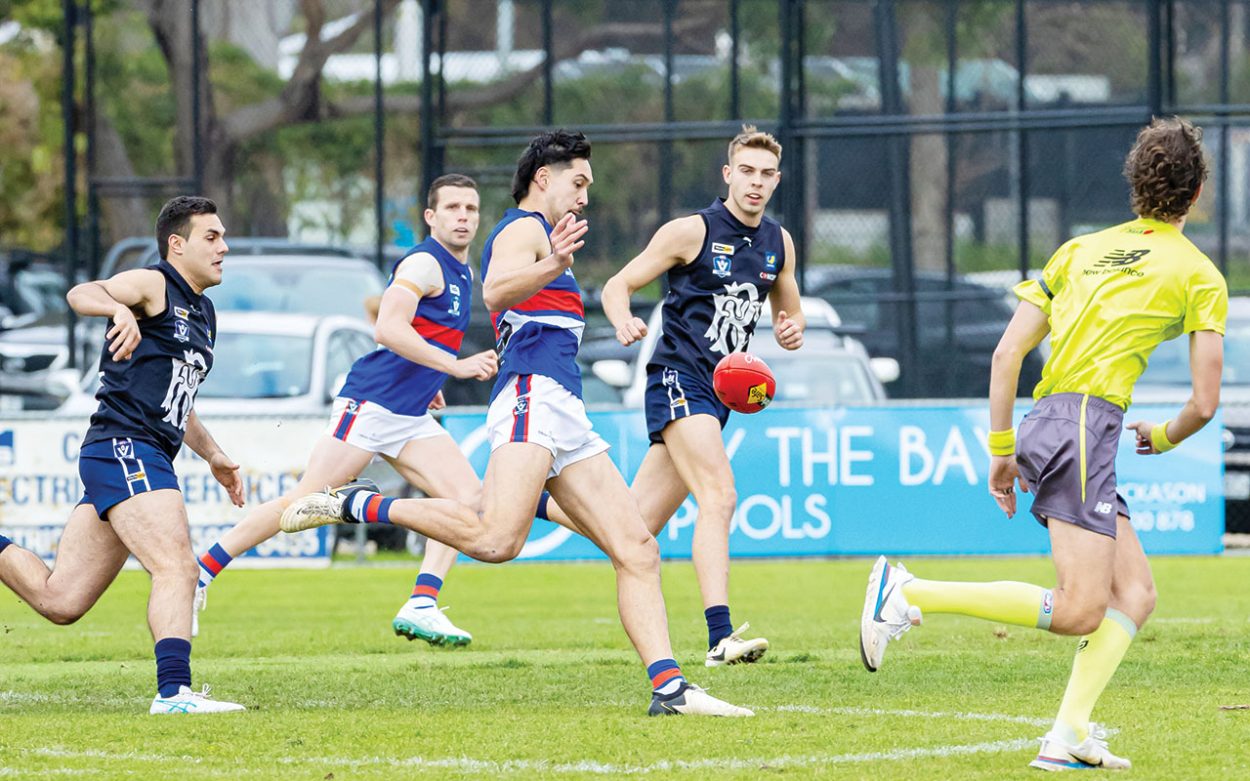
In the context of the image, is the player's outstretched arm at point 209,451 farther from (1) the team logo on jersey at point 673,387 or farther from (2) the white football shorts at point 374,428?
(1) the team logo on jersey at point 673,387

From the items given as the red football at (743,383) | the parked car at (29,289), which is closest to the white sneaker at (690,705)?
the red football at (743,383)

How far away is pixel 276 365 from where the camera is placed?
16766 millimetres

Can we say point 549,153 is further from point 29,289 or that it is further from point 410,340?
point 29,289

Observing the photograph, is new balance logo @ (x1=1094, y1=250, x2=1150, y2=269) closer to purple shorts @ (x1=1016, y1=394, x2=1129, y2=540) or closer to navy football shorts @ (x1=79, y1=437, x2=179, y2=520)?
purple shorts @ (x1=1016, y1=394, x2=1129, y2=540)

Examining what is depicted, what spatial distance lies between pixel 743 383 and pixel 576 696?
1.61m

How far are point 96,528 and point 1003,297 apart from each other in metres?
12.8

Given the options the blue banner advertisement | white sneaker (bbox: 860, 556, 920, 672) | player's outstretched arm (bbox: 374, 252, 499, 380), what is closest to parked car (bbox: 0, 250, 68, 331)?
the blue banner advertisement

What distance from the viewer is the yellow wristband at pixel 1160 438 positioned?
6.51 meters

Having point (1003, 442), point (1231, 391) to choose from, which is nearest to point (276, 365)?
point (1231, 391)

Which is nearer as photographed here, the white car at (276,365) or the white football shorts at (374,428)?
the white football shorts at (374,428)

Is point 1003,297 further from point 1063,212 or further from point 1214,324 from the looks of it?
point 1214,324

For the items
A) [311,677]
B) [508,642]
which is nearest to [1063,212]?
[508,642]

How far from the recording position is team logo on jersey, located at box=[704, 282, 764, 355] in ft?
30.6

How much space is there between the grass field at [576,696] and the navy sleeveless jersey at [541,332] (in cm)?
132
